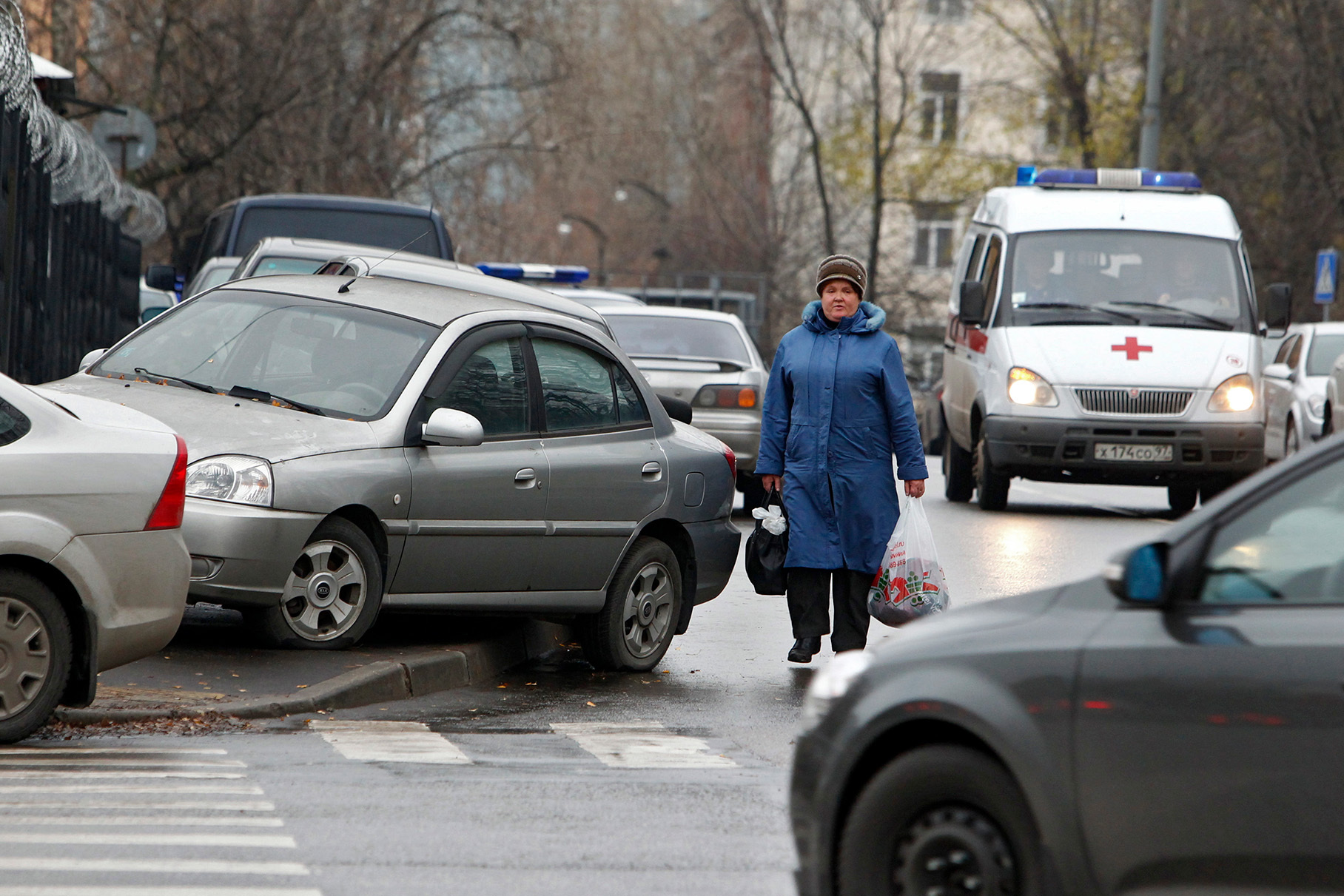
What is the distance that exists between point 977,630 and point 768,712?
161 inches

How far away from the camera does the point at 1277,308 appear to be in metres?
17.0

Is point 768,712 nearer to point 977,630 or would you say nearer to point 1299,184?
point 977,630

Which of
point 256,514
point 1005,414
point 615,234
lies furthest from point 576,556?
point 615,234

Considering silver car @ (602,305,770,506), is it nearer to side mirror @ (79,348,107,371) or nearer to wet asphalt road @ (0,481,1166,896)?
side mirror @ (79,348,107,371)

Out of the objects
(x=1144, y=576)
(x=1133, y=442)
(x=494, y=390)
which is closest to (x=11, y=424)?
(x=494, y=390)

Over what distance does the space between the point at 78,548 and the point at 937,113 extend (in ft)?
135

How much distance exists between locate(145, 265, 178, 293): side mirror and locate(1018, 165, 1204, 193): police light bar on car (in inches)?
284

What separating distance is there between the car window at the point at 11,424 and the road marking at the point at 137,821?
5.20 ft

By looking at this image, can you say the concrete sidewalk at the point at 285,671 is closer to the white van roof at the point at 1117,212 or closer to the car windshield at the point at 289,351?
the car windshield at the point at 289,351

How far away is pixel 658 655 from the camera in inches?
378

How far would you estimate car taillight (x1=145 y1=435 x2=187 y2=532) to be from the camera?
23.2 ft

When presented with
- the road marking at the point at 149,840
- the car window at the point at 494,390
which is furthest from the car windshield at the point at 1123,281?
the road marking at the point at 149,840

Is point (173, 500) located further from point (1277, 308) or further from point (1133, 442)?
point (1277, 308)

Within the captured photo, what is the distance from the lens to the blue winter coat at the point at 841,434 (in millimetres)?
9047
